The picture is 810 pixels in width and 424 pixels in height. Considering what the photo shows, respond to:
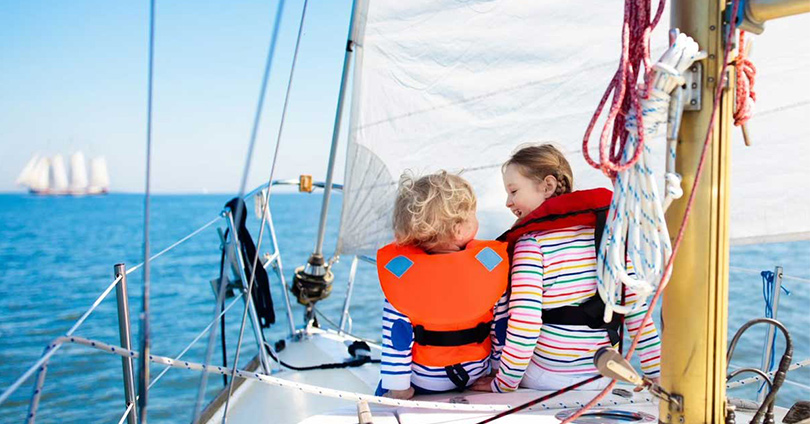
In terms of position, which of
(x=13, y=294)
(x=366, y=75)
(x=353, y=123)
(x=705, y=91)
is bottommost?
(x=13, y=294)

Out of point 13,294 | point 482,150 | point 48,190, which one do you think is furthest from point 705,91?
point 48,190

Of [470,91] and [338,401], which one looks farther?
[470,91]

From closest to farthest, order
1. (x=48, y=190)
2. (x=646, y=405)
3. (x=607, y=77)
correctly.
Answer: (x=646, y=405) → (x=607, y=77) → (x=48, y=190)

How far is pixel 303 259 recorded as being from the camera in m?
16.6

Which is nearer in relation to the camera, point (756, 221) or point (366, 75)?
point (756, 221)

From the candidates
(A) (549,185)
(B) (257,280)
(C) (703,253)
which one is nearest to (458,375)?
(A) (549,185)

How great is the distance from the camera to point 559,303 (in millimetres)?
1517

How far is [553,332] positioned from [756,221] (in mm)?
1097

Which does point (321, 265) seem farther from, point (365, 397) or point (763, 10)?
point (763, 10)

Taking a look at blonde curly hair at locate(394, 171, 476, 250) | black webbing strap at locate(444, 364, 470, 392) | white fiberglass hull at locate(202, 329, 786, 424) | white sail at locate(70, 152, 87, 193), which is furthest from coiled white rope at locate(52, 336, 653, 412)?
white sail at locate(70, 152, 87, 193)

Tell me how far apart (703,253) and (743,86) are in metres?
0.26

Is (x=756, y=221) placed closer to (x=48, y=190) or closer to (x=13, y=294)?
(x=13, y=294)

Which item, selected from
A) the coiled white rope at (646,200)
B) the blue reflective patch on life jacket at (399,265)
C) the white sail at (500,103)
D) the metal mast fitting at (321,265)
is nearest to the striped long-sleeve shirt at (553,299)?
the blue reflective patch on life jacket at (399,265)

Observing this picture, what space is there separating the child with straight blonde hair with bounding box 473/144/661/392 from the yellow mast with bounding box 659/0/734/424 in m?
0.49
